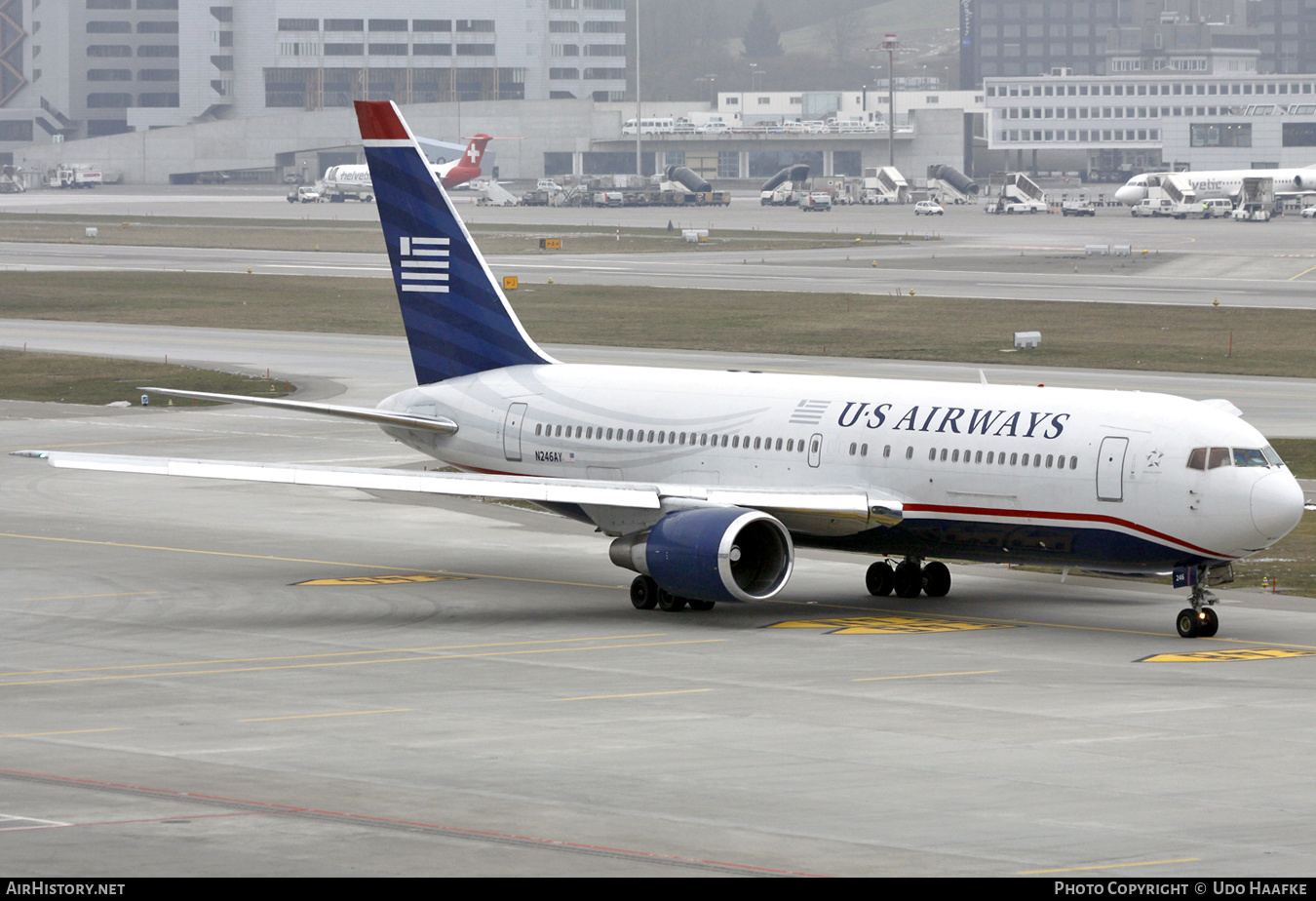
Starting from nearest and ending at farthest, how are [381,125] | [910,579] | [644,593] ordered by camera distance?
[644,593]
[910,579]
[381,125]

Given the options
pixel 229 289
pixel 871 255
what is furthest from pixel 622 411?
pixel 871 255

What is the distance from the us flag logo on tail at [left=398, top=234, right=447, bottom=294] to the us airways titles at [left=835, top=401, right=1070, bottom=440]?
11304mm

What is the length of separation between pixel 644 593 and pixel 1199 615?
35.2 ft

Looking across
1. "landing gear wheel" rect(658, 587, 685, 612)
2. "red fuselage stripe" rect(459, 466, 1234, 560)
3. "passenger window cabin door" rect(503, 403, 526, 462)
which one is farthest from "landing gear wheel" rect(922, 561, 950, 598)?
"passenger window cabin door" rect(503, 403, 526, 462)

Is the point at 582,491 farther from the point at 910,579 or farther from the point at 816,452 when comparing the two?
the point at 910,579

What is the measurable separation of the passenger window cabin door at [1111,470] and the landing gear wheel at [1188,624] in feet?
8.09

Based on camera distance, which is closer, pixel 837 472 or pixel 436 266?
pixel 837 472

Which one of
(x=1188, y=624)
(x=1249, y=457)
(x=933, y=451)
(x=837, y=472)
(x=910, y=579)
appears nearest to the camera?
(x=1249, y=457)

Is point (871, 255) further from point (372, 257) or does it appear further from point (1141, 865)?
point (1141, 865)

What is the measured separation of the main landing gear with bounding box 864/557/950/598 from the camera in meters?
39.6

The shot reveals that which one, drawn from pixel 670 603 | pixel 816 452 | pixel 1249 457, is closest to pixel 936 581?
pixel 816 452

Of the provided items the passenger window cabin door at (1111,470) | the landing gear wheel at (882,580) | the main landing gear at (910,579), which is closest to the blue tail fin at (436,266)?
the landing gear wheel at (882,580)

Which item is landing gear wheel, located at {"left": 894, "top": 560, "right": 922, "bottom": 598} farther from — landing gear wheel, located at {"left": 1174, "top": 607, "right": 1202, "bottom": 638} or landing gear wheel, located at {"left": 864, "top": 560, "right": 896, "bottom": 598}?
landing gear wheel, located at {"left": 1174, "top": 607, "right": 1202, "bottom": 638}

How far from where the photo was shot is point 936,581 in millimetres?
39750
